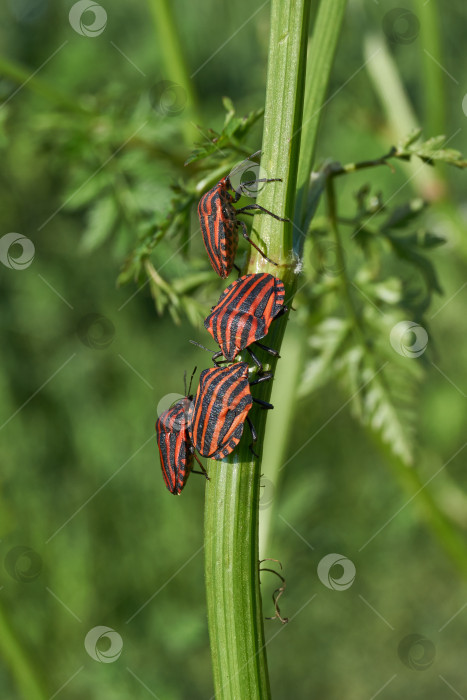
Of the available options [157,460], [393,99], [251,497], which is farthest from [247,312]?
[157,460]

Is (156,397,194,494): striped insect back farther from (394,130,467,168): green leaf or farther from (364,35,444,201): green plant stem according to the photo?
(364,35,444,201): green plant stem

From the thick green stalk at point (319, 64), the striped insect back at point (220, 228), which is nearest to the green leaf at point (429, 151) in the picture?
the thick green stalk at point (319, 64)

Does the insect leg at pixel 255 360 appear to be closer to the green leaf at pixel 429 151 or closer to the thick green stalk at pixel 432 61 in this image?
the green leaf at pixel 429 151

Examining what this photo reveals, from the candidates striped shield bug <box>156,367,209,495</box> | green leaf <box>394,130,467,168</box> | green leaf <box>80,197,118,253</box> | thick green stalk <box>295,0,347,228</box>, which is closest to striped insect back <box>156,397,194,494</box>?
striped shield bug <box>156,367,209,495</box>

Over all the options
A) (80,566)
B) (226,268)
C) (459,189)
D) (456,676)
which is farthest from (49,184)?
(456,676)

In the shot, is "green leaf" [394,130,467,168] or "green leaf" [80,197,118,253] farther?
"green leaf" [80,197,118,253]

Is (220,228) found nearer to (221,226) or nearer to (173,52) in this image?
(221,226)

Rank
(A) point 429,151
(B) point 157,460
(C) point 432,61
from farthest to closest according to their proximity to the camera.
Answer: (B) point 157,460
(C) point 432,61
(A) point 429,151
